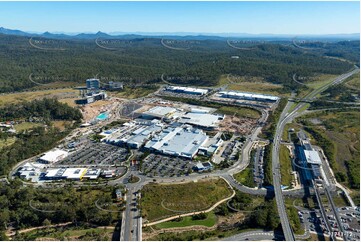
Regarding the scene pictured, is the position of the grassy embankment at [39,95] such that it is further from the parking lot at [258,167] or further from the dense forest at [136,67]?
the parking lot at [258,167]

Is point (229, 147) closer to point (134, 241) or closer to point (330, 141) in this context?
point (330, 141)

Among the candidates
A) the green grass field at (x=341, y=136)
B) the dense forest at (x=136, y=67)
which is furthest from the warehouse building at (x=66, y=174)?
the dense forest at (x=136, y=67)

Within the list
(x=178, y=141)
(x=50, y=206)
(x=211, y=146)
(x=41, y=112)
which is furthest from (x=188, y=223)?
(x=41, y=112)

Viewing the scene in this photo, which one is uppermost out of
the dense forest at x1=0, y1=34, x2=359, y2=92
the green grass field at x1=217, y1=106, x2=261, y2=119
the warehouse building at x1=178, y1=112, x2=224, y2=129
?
the dense forest at x1=0, y1=34, x2=359, y2=92

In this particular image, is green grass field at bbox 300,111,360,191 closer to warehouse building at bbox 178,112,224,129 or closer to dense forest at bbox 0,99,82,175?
warehouse building at bbox 178,112,224,129

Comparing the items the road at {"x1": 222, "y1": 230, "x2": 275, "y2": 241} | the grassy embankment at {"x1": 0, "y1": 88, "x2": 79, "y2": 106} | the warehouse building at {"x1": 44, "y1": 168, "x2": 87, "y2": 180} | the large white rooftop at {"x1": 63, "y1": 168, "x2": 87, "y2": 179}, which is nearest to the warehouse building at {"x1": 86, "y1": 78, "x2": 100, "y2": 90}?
the grassy embankment at {"x1": 0, "y1": 88, "x2": 79, "y2": 106}
